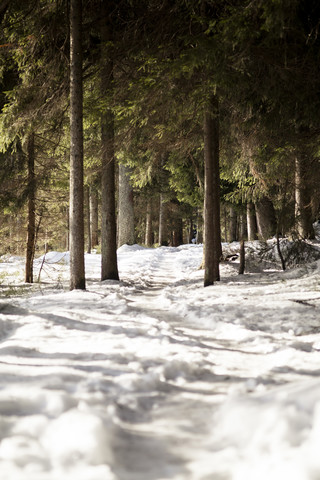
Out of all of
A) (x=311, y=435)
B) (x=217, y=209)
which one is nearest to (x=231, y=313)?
(x=311, y=435)

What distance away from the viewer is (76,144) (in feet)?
25.5

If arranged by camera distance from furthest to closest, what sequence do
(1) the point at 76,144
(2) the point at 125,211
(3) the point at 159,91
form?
1. (2) the point at 125,211
2. (1) the point at 76,144
3. (3) the point at 159,91

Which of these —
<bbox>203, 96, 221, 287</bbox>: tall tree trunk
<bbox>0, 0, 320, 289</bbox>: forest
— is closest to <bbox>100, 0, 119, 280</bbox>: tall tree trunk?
<bbox>0, 0, 320, 289</bbox>: forest

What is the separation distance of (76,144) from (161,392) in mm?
6401

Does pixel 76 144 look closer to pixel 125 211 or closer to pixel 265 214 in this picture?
pixel 265 214

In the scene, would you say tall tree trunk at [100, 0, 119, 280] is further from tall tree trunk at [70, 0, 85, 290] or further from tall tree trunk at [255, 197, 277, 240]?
tall tree trunk at [255, 197, 277, 240]

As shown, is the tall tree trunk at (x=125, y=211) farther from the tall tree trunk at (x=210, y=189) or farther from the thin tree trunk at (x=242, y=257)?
the tall tree trunk at (x=210, y=189)

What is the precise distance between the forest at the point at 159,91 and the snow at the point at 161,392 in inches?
142

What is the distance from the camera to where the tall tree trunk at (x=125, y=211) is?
20641mm

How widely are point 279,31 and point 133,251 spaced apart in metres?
15.6

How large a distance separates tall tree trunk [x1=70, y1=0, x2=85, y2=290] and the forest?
0.08 ft

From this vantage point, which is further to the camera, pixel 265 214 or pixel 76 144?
pixel 265 214

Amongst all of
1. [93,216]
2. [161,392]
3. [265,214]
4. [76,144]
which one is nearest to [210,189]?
[76,144]

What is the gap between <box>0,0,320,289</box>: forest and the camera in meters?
5.63
